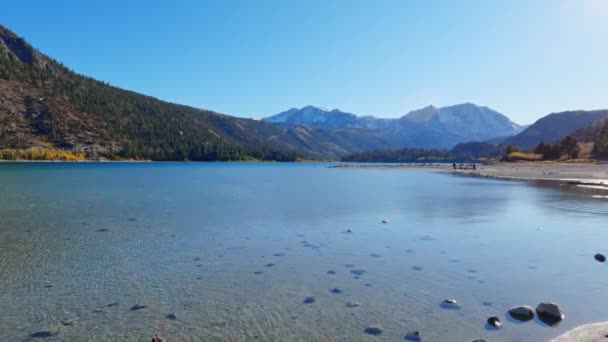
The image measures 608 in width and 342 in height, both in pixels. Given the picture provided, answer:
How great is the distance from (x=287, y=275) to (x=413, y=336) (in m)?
7.33

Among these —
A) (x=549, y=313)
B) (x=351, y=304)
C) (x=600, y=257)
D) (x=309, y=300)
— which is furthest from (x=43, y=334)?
(x=600, y=257)

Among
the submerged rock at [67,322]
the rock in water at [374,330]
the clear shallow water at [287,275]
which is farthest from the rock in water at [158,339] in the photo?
the rock in water at [374,330]

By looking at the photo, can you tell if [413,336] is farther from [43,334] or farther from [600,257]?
[600,257]

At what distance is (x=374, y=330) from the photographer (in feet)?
38.6

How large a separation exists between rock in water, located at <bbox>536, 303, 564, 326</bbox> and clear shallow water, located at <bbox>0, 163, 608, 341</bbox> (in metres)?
0.34

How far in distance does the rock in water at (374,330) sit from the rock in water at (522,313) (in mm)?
4710

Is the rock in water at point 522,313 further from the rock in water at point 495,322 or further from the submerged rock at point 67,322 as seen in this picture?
the submerged rock at point 67,322

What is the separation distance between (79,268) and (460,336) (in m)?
17.2

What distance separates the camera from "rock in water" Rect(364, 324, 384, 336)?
11.6 metres

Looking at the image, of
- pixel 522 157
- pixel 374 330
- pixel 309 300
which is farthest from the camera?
pixel 522 157

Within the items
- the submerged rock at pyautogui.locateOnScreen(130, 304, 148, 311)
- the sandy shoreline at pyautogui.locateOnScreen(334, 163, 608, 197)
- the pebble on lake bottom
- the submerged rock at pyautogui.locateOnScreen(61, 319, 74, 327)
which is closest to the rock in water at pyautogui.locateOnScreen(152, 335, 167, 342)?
the submerged rock at pyautogui.locateOnScreen(130, 304, 148, 311)

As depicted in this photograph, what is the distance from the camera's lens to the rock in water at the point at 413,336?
11141 millimetres

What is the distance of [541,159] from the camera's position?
17550 centimetres

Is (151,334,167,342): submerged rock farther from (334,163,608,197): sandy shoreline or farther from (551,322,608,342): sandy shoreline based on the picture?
(334,163,608,197): sandy shoreline
